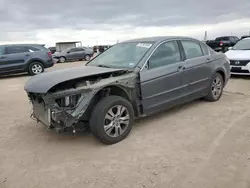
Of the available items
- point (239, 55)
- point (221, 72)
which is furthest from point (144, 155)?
point (239, 55)

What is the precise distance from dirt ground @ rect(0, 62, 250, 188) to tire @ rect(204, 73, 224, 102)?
0.59 metres

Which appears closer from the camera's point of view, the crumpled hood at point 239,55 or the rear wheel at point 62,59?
the crumpled hood at point 239,55

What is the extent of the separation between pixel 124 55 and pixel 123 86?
984 millimetres

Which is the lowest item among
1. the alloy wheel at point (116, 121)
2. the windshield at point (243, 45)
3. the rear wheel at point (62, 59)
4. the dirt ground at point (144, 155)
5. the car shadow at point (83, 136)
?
the dirt ground at point (144, 155)

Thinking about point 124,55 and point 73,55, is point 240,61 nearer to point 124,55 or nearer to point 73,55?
point 124,55

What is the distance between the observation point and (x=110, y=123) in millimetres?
3707

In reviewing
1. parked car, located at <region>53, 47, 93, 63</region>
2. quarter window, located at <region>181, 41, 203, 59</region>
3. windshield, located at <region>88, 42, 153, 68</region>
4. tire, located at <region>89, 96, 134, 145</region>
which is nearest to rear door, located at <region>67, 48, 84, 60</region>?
parked car, located at <region>53, 47, 93, 63</region>

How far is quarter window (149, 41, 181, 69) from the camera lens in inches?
171

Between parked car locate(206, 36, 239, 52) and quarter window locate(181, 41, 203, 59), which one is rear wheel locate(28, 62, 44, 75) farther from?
parked car locate(206, 36, 239, 52)

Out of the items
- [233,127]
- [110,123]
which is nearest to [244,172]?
[233,127]

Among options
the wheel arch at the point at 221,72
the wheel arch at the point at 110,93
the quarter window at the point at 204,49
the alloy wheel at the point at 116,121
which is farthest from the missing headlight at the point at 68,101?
the wheel arch at the point at 221,72

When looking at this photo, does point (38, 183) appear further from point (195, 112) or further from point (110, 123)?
point (195, 112)

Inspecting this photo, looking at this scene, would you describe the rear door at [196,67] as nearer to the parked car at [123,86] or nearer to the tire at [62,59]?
the parked car at [123,86]

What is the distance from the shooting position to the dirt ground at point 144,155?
2840 millimetres
